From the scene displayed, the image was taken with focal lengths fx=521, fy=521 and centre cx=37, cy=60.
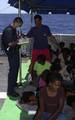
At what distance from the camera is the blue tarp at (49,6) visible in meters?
17.1

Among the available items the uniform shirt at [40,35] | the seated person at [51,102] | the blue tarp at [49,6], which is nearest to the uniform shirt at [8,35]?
the uniform shirt at [40,35]

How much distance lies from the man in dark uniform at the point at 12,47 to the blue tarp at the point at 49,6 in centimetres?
414

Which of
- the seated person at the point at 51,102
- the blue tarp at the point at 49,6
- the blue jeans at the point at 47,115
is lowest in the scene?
the blue tarp at the point at 49,6

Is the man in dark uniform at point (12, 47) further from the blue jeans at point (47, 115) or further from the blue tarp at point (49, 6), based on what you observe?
the blue tarp at point (49, 6)

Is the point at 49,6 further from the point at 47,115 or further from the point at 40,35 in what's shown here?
the point at 47,115

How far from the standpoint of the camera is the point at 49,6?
1905 centimetres

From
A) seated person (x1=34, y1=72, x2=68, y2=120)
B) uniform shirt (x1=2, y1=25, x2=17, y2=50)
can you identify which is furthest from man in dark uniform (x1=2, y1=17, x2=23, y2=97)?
seated person (x1=34, y1=72, x2=68, y2=120)

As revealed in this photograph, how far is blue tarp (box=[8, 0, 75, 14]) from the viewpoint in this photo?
1712 cm

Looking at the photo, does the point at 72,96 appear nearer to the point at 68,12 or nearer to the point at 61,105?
the point at 61,105

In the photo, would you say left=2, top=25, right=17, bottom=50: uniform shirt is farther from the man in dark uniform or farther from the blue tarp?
the blue tarp

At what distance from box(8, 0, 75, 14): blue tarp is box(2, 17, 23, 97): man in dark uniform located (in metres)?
4.14

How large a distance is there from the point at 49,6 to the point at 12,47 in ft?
25.5

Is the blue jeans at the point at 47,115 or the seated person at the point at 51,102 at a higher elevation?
the seated person at the point at 51,102

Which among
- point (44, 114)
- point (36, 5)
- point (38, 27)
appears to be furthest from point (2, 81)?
point (44, 114)
